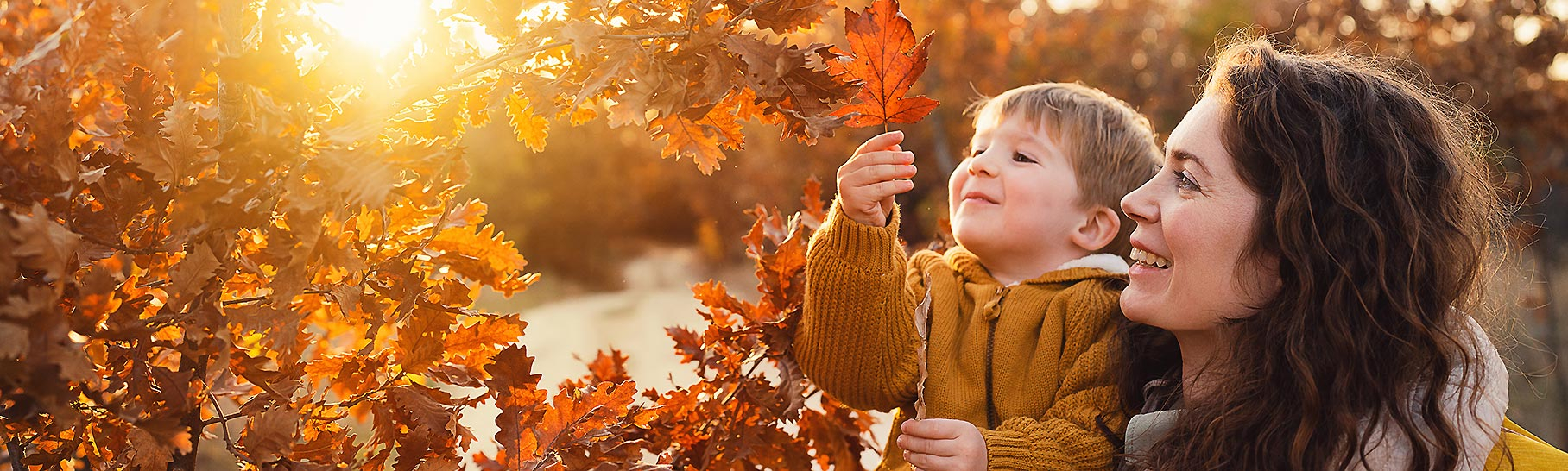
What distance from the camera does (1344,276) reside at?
1542 millimetres

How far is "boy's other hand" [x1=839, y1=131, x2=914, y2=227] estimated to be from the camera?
1681 millimetres

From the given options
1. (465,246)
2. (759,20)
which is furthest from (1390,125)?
(465,246)

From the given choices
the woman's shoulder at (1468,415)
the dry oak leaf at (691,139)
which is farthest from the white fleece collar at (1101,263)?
the dry oak leaf at (691,139)

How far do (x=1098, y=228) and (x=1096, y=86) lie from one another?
6.20m

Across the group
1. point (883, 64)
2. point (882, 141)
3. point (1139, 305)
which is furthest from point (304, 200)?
point (1139, 305)

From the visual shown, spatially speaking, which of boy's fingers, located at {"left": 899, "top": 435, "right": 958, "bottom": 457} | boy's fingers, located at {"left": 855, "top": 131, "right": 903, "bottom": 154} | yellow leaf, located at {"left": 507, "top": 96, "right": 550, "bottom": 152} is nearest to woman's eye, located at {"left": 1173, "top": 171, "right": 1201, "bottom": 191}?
boy's fingers, located at {"left": 855, "top": 131, "right": 903, "bottom": 154}

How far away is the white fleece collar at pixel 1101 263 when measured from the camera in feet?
6.64

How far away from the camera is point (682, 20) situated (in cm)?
144

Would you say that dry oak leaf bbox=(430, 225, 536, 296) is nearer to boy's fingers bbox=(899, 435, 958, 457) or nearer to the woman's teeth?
boy's fingers bbox=(899, 435, 958, 457)

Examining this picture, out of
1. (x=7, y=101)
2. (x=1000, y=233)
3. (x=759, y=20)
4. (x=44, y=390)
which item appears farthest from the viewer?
(x=1000, y=233)

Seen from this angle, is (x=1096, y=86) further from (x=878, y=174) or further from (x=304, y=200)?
(x=304, y=200)

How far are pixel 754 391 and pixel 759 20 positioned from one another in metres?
0.68

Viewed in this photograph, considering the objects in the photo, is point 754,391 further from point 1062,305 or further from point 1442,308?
point 1442,308

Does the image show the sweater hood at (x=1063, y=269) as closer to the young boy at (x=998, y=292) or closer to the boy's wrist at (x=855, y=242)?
the young boy at (x=998, y=292)
